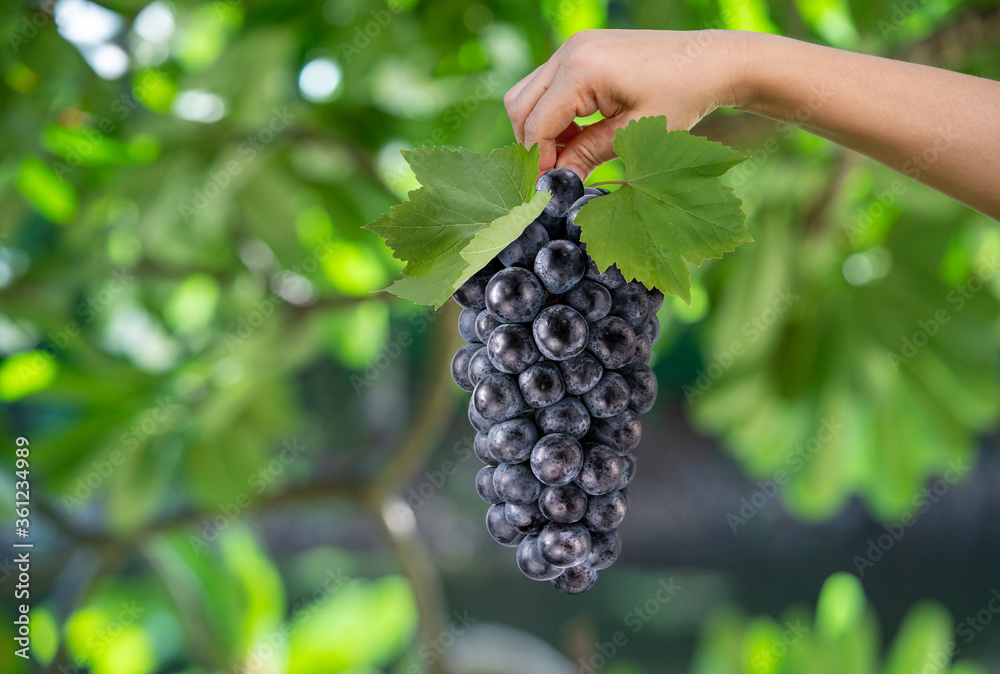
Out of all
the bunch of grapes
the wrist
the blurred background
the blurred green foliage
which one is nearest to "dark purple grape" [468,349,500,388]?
the bunch of grapes

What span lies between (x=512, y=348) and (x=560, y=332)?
20 millimetres

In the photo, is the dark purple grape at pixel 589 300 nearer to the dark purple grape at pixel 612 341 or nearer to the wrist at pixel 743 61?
the dark purple grape at pixel 612 341

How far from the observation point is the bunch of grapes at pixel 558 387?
0.25 metres

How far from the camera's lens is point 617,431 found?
0.89 feet

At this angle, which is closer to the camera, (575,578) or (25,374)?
A: (575,578)

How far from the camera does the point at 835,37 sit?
2.85 feet

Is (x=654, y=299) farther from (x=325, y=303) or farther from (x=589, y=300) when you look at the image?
(x=325, y=303)

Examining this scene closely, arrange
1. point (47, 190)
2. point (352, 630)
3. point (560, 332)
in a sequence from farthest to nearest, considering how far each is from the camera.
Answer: point (352, 630) < point (47, 190) < point (560, 332)

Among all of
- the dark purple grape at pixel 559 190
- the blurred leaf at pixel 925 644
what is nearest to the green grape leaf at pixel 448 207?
the dark purple grape at pixel 559 190

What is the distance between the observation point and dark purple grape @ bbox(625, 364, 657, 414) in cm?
28

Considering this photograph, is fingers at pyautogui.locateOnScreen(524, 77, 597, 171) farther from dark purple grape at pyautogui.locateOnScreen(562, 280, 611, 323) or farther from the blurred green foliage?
the blurred green foliage

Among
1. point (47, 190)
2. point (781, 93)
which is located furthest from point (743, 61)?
point (47, 190)

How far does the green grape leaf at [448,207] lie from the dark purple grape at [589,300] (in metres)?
0.04

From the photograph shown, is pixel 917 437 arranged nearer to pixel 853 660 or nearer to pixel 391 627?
pixel 853 660
